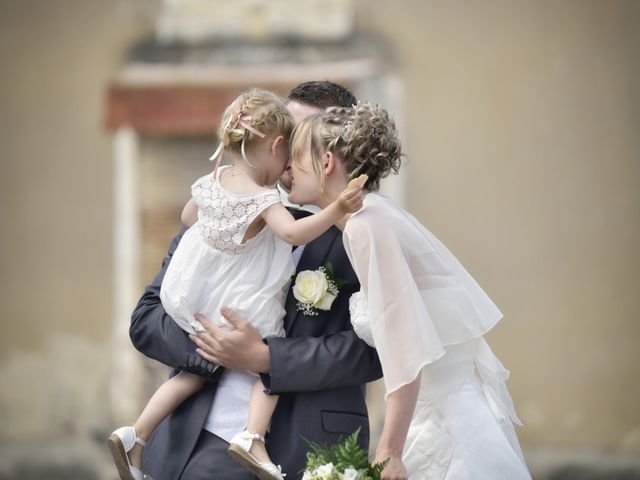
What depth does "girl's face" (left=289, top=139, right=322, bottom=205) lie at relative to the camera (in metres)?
3.22

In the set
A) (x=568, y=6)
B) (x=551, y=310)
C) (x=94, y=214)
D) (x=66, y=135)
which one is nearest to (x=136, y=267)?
(x=94, y=214)

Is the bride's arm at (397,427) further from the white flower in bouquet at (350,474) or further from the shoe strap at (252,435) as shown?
the shoe strap at (252,435)

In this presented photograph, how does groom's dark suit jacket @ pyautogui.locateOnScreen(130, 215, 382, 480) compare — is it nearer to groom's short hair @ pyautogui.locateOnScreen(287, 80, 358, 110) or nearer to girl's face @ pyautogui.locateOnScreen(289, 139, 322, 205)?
girl's face @ pyautogui.locateOnScreen(289, 139, 322, 205)

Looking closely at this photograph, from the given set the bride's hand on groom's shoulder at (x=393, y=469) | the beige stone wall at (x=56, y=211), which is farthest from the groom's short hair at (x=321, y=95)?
the beige stone wall at (x=56, y=211)

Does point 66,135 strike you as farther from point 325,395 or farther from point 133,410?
point 325,395

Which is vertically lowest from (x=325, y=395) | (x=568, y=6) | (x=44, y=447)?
(x=44, y=447)

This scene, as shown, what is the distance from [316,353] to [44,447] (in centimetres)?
581

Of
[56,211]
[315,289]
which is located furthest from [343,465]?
[56,211]

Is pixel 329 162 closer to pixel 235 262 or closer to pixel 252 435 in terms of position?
pixel 235 262

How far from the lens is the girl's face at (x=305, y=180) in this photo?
322 cm

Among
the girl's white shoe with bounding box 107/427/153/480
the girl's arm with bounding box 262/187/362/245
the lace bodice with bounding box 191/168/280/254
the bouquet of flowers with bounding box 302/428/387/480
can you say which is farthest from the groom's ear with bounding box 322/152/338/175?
the girl's white shoe with bounding box 107/427/153/480

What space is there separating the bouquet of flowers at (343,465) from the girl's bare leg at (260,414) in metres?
0.17

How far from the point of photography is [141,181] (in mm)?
8445

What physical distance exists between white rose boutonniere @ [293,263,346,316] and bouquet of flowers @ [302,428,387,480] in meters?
0.42
